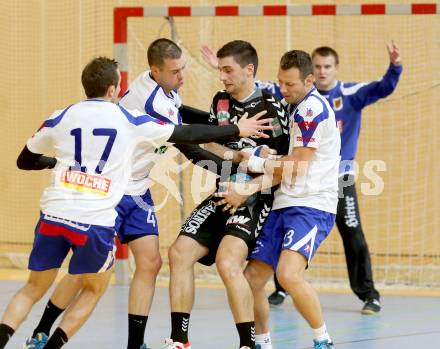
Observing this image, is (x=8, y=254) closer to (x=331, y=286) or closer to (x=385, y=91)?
(x=331, y=286)

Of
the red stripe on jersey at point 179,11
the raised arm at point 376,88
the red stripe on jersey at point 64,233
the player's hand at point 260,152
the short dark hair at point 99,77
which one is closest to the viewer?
the red stripe on jersey at point 64,233

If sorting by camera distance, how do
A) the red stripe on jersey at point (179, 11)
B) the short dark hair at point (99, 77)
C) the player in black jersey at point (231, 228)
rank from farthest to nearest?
the red stripe on jersey at point (179, 11), the player in black jersey at point (231, 228), the short dark hair at point (99, 77)

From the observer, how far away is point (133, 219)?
20.3 feet

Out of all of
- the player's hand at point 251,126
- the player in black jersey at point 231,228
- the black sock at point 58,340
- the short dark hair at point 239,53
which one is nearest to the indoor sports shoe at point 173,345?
the player in black jersey at point 231,228

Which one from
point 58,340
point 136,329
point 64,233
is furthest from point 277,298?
point 64,233

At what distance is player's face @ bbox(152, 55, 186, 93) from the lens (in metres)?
6.25

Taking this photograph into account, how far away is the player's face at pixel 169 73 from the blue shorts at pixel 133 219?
0.78 meters

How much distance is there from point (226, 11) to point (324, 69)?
1.37 meters

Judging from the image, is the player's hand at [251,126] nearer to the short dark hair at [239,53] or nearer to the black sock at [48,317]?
the short dark hair at [239,53]

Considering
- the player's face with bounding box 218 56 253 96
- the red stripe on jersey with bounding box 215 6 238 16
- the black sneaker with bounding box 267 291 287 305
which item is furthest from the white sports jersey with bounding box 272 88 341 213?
the red stripe on jersey with bounding box 215 6 238 16

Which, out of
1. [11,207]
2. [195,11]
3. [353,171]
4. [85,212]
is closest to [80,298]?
[85,212]

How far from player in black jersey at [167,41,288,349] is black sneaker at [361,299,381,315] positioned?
2.12 meters

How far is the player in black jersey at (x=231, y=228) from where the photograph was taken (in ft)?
19.4

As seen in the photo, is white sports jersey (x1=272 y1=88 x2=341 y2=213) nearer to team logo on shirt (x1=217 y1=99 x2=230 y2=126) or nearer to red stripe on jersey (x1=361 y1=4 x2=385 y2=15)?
team logo on shirt (x1=217 y1=99 x2=230 y2=126)
